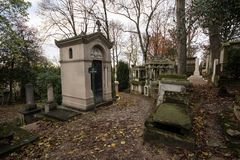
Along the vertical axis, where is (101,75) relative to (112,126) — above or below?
above

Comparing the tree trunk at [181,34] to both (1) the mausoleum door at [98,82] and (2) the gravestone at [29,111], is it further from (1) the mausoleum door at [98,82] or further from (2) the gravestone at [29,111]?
(2) the gravestone at [29,111]

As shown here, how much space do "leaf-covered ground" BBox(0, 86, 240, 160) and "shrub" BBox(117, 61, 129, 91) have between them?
330 inches

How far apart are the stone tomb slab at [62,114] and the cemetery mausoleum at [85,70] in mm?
452

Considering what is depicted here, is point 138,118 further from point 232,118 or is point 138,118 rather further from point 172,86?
point 232,118

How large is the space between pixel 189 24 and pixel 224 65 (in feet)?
7.31

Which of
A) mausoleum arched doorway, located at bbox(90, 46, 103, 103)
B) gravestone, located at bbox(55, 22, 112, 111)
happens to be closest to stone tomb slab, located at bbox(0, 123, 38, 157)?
gravestone, located at bbox(55, 22, 112, 111)

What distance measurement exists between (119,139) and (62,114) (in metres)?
3.86

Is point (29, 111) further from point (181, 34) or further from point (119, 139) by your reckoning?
point (181, 34)

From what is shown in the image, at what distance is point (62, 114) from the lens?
682cm

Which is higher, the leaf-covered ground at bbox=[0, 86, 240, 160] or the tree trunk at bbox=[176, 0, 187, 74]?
the tree trunk at bbox=[176, 0, 187, 74]

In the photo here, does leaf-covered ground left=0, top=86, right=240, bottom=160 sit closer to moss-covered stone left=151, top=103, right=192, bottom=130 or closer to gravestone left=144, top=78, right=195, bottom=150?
gravestone left=144, top=78, right=195, bottom=150

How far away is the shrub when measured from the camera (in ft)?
46.7

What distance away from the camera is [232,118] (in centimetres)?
390

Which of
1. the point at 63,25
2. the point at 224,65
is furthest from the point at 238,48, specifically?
the point at 63,25
